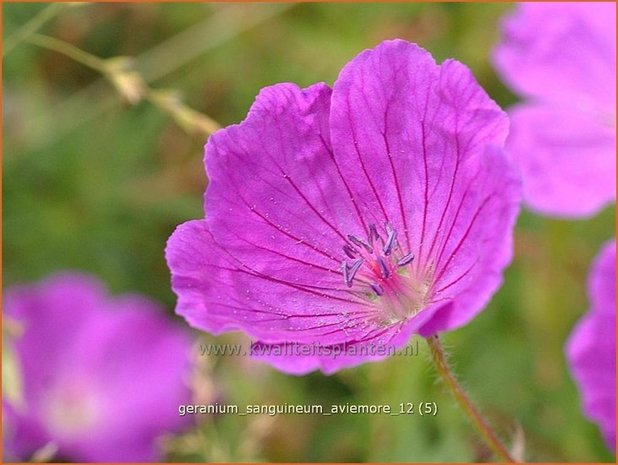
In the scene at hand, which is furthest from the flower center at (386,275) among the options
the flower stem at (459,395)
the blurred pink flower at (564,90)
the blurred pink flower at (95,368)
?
the blurred pink flower at (95,368)

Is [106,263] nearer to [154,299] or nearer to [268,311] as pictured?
[154,299]

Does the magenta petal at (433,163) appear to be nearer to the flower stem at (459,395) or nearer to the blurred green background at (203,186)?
the flower stem at (459,395)

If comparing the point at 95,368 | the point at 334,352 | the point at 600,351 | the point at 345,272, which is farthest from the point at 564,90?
the point at 95,368

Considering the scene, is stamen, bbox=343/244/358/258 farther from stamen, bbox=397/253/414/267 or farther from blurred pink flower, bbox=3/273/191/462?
blurred pink flower, bbox=3/273/191/462

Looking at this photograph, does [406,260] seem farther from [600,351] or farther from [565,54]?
[565,54]

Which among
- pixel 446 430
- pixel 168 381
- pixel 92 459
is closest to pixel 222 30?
pixel 168 381
